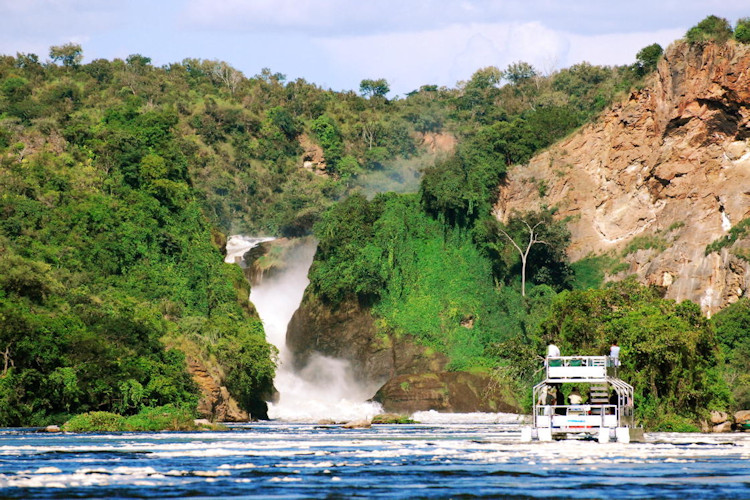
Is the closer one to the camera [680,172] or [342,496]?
[342,496]

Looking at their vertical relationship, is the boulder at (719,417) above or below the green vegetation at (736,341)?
below

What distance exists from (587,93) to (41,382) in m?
136

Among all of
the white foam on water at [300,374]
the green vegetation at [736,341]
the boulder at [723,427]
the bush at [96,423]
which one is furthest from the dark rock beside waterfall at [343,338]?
the boulder at [723,427]

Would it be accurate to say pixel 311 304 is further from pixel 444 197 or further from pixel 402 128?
pixel 402 128

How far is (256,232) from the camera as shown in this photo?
558 feet

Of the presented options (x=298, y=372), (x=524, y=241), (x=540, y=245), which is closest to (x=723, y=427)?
(x=298, y=372)

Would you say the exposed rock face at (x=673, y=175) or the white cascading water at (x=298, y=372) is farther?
the exposed rock face at (x=673, y=175)

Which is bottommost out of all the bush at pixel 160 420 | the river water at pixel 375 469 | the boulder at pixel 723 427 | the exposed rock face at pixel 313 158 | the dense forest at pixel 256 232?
the boulder at pixel 723 427

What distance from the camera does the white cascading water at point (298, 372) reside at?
375ft

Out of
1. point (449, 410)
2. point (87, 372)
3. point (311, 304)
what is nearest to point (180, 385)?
point (87, 372)

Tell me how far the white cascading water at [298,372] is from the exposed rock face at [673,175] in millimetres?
26472

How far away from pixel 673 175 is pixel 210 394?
191 ft

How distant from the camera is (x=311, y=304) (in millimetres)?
128250

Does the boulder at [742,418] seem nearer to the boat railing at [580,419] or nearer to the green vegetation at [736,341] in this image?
the green vegetation at [736,341]
